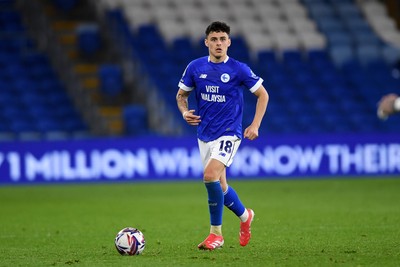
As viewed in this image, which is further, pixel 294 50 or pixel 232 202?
pixel 294 50

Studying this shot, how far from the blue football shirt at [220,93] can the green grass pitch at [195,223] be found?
1.26 meters

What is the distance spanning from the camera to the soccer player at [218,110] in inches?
377

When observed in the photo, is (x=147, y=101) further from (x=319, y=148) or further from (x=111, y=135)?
(x=319, y=148)

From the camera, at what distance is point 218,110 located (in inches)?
382

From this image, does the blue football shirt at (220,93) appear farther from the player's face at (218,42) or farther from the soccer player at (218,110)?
the player's face at (218,42)

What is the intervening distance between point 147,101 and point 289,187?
595 cm

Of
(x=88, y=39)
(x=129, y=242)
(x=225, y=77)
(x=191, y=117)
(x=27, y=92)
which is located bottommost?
(x=129, y=242)

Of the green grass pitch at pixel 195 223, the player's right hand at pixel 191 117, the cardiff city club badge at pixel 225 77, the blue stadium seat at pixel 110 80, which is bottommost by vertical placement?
the green grass pitch at pixel 195 223

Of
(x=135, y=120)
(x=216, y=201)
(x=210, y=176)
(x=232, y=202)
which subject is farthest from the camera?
(x=135, y=120)

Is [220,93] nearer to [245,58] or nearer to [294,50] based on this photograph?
[245,58]

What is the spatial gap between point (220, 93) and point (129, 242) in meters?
1.84

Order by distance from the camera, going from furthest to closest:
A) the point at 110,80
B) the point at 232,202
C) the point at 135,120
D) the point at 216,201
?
the point at 110,80 < the point at 135,120 < the point at 232,202 < the point at 216,201

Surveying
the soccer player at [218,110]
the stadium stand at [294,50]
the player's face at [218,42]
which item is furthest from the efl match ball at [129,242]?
the stadium stand at [294,50]

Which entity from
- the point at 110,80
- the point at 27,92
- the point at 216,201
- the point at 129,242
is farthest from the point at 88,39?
the point at 129,242
